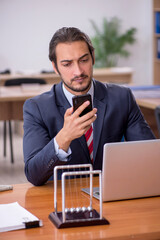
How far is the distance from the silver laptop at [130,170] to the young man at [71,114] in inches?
11.5

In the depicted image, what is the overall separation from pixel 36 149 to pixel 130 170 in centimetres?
53

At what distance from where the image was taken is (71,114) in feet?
6.24

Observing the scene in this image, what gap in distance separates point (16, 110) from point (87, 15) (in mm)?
5357

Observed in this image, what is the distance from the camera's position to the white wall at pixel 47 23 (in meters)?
9.11

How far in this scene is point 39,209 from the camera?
160 cm

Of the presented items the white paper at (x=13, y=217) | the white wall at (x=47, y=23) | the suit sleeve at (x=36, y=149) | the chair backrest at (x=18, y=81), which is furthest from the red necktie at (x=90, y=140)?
the white wall at (x=47, y=23)

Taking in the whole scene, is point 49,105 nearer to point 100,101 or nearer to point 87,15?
point 100,101

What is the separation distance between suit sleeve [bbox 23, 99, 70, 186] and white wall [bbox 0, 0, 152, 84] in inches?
280

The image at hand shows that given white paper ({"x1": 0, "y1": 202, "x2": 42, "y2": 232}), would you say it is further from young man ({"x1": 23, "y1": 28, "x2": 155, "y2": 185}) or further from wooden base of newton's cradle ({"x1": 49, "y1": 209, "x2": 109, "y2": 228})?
young man ({"x1": 23, "y1": 28, "x2": 155, "y2": 185})

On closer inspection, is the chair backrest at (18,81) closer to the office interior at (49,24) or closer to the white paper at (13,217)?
the office interior at (49,24)

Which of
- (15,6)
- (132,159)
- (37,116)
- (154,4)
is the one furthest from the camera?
(15,6)

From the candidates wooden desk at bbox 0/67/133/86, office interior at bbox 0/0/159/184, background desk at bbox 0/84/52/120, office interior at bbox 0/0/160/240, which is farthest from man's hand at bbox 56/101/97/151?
office interior at bbox 0/0/159/184

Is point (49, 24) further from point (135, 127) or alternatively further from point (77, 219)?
point (77, 219)

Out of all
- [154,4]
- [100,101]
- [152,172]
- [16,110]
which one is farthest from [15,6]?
[152,172]
